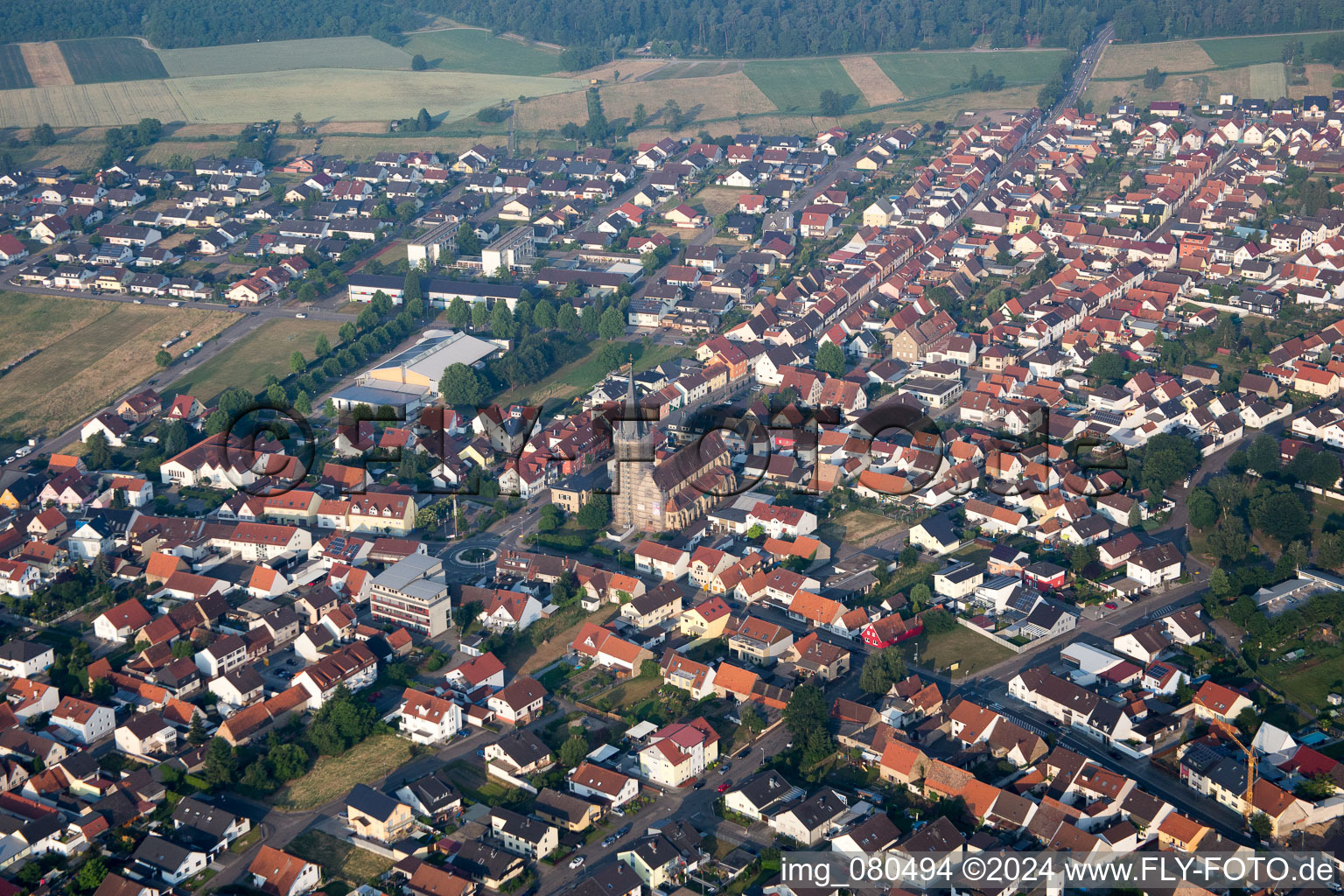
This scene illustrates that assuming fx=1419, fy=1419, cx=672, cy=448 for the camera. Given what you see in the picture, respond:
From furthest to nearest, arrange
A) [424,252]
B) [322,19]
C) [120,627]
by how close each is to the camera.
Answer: [322,19], [424,252], [120,627]

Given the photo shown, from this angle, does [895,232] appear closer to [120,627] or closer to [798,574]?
[798,574]

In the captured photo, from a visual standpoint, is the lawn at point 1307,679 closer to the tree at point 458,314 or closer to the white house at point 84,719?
the white house at point 84,719

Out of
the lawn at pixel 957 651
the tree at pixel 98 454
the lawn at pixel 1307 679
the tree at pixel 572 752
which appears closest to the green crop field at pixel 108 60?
the tree at pixel 98 454

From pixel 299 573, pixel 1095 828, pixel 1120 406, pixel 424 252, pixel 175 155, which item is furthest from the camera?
pixel 175 155

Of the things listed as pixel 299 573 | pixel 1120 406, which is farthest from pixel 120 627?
pixel 1120 406

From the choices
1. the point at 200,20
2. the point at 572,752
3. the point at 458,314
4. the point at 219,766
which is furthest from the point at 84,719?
the point at 200,20

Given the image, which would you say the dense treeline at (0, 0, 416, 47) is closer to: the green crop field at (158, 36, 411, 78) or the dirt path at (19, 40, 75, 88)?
the green crop field at (158, 36, 411, 78)

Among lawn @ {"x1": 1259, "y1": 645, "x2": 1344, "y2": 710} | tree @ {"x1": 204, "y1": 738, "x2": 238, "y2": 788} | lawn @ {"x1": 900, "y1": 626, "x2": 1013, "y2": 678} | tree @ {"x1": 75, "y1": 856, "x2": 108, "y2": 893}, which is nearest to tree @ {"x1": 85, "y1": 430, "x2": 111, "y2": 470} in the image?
tree @ {"x1": 204, "y1": 738, "x2": 238, "y2": 788}
